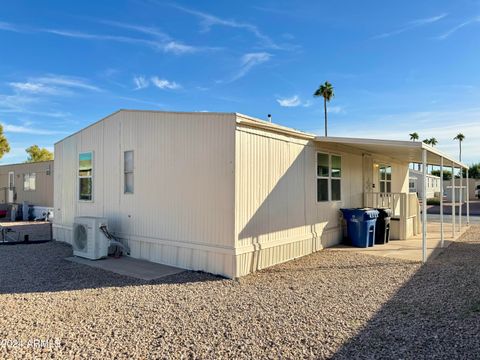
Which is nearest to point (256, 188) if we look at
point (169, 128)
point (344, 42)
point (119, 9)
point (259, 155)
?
point (259, 155)

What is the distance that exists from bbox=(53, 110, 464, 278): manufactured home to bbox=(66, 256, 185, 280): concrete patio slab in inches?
8.6

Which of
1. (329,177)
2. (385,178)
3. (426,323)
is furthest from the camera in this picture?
(385,178)

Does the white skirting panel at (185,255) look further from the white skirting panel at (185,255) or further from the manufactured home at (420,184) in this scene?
the manufactured home at (420,184)

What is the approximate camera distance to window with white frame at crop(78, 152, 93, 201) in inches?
328

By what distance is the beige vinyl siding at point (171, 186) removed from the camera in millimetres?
5727

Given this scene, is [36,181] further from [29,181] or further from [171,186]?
[171,186]

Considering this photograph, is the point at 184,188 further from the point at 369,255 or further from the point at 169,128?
the point at 369,255

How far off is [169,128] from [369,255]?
5086 mm

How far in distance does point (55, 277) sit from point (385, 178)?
11035mm

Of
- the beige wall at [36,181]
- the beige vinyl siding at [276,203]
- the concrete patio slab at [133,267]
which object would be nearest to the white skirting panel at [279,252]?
the beige vinyl siding at [276,203]

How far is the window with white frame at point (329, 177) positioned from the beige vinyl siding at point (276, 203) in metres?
0.18

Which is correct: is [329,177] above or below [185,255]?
above

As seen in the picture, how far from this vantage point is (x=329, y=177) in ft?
27.7

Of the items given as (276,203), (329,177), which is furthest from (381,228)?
(276,203)
